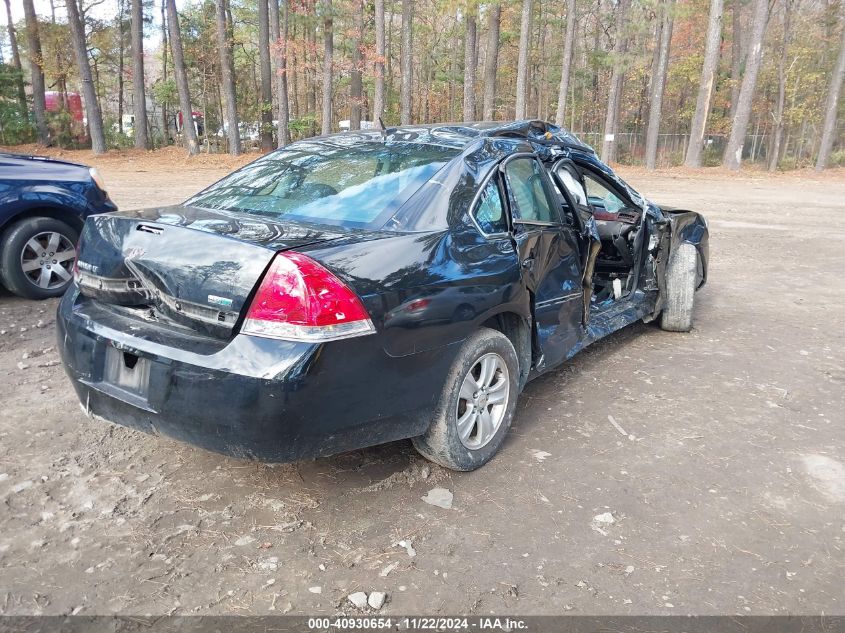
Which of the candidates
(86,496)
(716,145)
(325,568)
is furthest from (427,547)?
(716,145)

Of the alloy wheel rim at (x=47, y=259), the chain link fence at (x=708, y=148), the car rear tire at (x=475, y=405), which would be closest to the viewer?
the car rear tire at (x=475, y=405)

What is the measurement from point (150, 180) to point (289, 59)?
12.2 m

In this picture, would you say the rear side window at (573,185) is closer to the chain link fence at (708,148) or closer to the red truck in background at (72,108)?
the red truck in background at (72,108)

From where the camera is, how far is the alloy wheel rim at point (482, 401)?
128 inches

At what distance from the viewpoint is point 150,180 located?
1922cm

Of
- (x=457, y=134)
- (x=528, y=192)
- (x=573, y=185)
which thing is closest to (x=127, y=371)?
(x=457, y=134)

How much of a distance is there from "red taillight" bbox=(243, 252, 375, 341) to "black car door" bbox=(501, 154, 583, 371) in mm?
1305

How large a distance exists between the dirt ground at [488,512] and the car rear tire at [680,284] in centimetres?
84

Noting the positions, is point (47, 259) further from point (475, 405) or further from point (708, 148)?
point (708, 148)

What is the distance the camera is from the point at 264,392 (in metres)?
2.46

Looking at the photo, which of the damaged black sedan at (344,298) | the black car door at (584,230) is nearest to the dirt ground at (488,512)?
the damaged black sedan at (344,298)

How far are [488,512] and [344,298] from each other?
1.25 meters

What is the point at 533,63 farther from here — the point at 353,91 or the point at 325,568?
the point at 325,568

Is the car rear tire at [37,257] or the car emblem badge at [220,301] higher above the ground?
the car emblem badge at [220,301]
